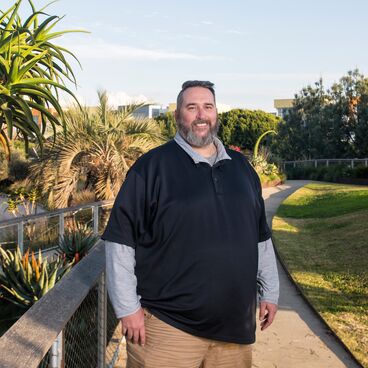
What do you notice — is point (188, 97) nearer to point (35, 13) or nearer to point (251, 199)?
point (251, 199)

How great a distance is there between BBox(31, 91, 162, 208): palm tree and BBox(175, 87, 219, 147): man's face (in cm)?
1041

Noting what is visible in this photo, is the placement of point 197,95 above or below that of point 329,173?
above

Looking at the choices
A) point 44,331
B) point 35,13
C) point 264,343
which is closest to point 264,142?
point 35,13

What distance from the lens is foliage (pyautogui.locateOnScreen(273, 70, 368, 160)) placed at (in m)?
34.8

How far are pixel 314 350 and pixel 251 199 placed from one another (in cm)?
283

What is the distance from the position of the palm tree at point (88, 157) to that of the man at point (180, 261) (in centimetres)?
1060

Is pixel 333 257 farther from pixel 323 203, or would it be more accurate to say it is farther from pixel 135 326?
pixel 323 203

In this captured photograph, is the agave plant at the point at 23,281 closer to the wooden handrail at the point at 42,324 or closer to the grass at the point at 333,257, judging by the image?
the grass at the point at 333,257

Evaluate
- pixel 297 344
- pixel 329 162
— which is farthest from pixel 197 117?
pixel 329 162

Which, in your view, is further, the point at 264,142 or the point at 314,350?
the point at 264,142

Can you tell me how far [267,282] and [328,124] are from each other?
3545 centimetres

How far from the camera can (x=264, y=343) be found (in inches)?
207

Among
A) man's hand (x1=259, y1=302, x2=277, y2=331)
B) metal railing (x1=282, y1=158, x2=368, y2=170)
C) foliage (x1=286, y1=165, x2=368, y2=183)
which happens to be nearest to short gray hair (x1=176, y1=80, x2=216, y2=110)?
man's hand (x1=259, y1=302, x2=277, y2=331)

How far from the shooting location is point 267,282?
2.99 m
